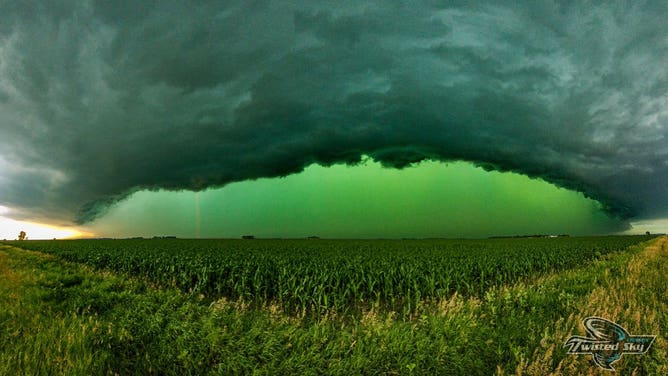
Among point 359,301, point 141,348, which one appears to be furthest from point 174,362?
point 359,301

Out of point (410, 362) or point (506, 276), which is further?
point (506, 276)

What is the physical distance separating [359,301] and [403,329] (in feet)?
18.5

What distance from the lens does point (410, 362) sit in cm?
680

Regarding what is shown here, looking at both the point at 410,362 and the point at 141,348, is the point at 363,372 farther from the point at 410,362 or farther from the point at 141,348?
the point at 141,348

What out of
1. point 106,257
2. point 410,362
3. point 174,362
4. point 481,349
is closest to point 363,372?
point 410,362

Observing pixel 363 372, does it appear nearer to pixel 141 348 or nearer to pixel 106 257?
pixel 141 348

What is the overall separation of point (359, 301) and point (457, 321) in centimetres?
558

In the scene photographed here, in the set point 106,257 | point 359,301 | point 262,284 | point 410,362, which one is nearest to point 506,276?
point 359,301

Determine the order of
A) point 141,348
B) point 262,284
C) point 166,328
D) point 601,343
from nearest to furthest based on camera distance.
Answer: point 601,343 → point 141,348 → point 166,328 → point 262,284

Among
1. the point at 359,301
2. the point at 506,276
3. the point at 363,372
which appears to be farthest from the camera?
the point at 506,276

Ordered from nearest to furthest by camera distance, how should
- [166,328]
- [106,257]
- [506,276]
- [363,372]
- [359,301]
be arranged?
[363,372] → [166,328] → [359,301] → [506,276] → [106,257]

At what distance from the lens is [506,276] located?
68.9 feet

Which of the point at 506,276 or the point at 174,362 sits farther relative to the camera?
the point at 506,276

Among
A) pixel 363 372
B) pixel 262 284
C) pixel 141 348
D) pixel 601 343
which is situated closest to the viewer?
pixel 363 372
